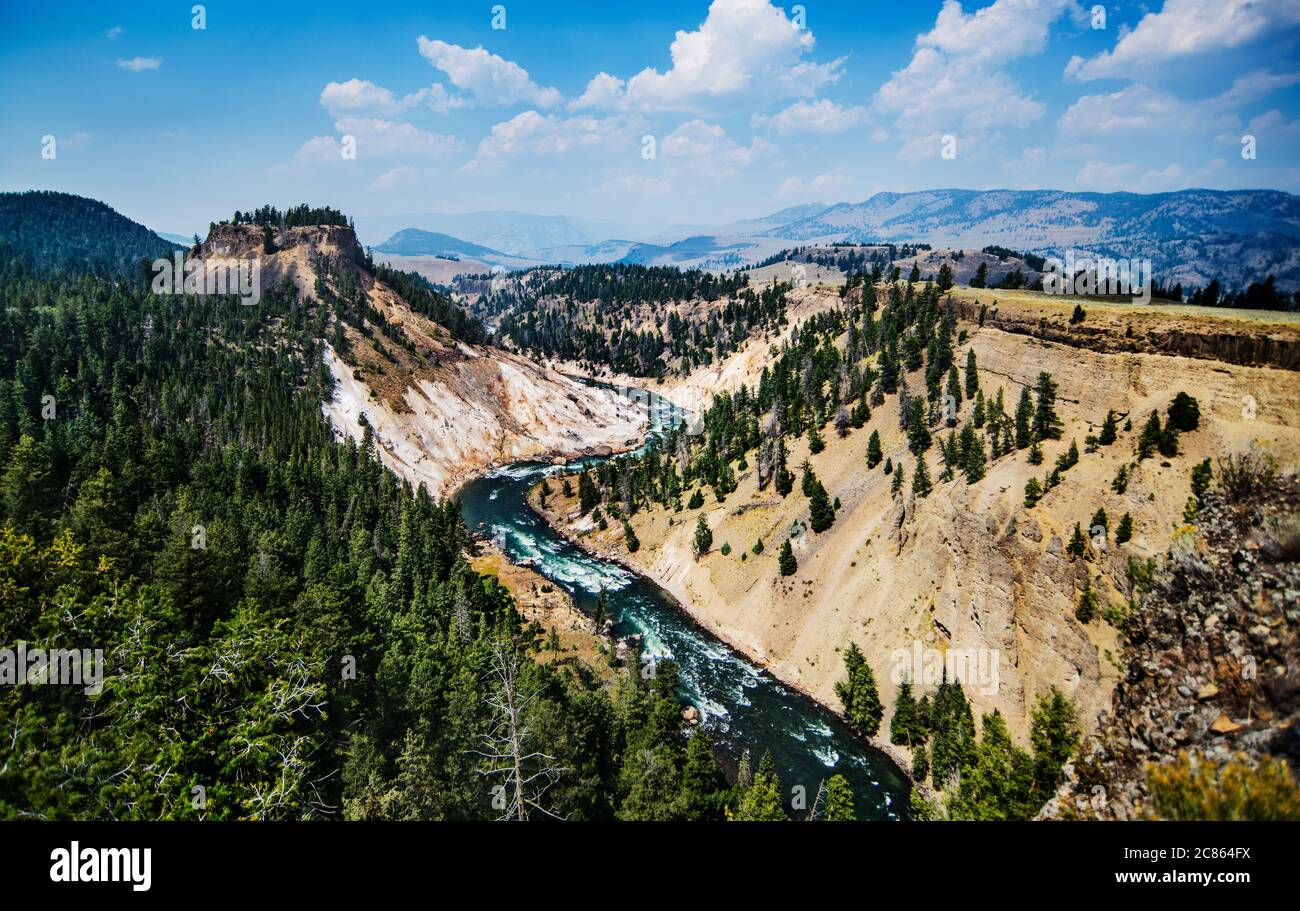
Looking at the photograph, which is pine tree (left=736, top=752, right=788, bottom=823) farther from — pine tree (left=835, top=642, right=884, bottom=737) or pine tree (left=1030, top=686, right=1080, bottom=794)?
pine tree (left=835, top=642, right=884, bottom=737)

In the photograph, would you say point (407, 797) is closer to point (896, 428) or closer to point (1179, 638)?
point (1179, 638)

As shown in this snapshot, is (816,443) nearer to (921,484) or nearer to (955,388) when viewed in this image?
(955,388)

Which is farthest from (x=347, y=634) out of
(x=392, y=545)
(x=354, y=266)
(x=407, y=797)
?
(x=354, y=266)

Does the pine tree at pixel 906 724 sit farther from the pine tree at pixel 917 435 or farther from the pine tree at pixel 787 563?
the pine tree at pixel 917 435

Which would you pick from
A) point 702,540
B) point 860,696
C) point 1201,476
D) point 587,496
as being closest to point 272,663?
point 860,696

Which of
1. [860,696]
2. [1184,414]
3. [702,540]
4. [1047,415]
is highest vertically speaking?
[1184,414]
